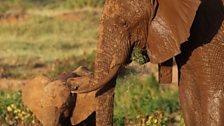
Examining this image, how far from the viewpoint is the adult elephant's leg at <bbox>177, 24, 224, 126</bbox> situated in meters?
5.10

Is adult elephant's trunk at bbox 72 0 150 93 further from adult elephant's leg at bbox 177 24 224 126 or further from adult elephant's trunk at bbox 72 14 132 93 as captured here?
adult elephant's leg at bbox 177 24 224 126

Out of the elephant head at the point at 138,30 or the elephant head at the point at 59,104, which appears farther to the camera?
the elephant head at the point at 59,104

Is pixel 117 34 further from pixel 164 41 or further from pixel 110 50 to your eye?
pixel 164 41

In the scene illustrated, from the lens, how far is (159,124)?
775 cm

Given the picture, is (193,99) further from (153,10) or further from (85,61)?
(85,61)

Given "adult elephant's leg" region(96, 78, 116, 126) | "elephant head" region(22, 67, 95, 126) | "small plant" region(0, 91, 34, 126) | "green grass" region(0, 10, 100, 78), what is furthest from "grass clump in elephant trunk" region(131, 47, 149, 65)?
"green grass" region(0, 10, 100, 78)

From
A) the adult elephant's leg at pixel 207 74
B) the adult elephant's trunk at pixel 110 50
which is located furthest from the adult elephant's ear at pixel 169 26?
the adult elephant's leg at pixel 207 74

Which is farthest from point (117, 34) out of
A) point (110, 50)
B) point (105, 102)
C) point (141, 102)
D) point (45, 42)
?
point (45, 42)

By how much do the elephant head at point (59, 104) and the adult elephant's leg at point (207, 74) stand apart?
6.24ft

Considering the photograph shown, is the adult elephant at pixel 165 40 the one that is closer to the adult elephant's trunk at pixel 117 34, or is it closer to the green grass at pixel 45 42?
the adult elephant's trunk at pixel 117 34

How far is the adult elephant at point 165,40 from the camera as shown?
483cm

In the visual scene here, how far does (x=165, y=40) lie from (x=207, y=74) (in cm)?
41

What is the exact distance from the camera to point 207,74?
5.13m

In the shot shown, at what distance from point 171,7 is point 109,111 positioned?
0.69 metres
